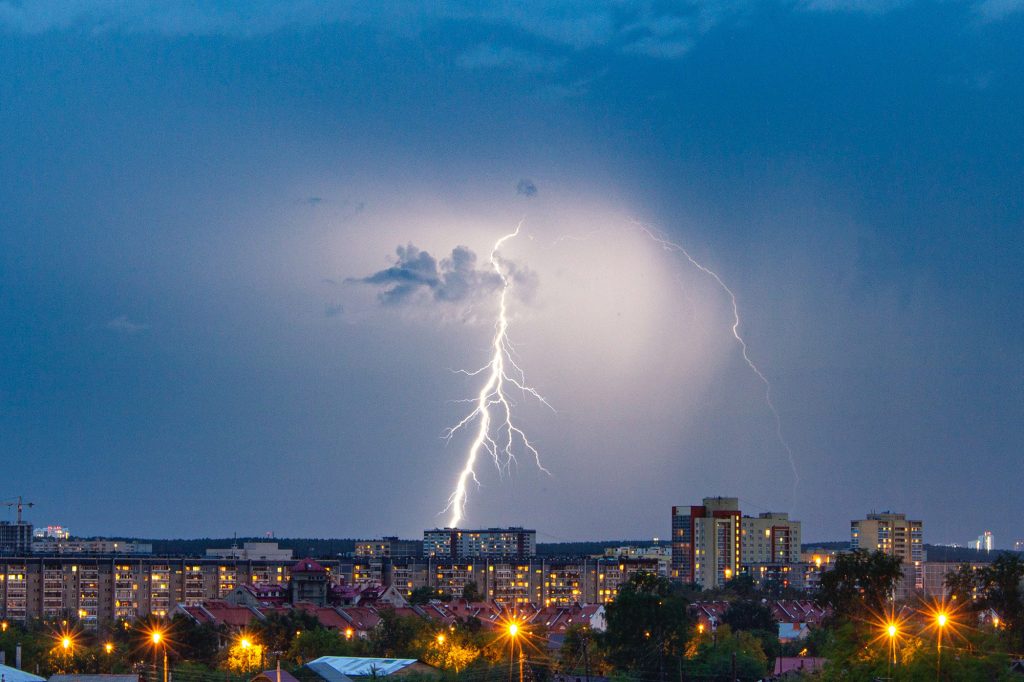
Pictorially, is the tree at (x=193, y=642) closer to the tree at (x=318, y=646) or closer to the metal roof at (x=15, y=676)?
the tree at (x=318, y=646)

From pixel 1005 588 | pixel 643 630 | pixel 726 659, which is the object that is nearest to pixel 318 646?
pixel 643 630

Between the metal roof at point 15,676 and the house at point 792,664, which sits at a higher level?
the metal roof at point 15,676

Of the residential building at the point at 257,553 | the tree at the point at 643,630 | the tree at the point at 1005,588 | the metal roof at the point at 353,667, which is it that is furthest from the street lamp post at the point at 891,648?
the residential building at the point at 257,553

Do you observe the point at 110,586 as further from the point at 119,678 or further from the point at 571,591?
the point at 119,678

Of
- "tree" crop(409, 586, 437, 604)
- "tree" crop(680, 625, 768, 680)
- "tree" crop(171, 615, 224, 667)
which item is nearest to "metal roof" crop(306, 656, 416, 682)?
"tree" crop(171, 615, 224, 667)

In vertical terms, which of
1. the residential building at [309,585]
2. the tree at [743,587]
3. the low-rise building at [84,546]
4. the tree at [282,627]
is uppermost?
the tree at [282,627]

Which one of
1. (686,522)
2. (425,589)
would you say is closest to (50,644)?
(425,589)
